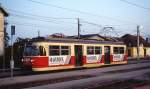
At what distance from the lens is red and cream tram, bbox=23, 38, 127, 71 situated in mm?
22047

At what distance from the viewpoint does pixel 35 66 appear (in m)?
21.7

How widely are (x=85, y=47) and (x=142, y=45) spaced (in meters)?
53.1

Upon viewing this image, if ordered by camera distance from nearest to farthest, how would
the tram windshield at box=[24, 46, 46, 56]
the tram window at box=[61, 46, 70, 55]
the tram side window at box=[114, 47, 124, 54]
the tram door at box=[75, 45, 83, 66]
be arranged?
the tram windshield at box=[24, 46, 46, 56] < the tram window at box=[61, 46, 70, 55] < the tram door at box=[75, 45, 83, 66] < the tram side window at box=[114, 47, 124, 54]

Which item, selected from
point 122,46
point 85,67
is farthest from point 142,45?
point 85,67

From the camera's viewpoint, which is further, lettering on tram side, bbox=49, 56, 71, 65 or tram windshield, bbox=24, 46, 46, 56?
lettering on tram side, bbox=49, 56, 71, 65

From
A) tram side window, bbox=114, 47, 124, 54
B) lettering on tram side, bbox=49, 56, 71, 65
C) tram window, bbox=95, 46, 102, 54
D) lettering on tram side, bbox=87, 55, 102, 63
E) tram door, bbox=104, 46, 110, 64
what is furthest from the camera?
tram side window, bbox=114, 47, 124, 54

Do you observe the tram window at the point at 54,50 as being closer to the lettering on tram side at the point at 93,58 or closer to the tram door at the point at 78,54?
the tram door at the point at 78,54

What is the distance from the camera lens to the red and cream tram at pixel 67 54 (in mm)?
22047

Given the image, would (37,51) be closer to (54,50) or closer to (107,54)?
(54,50)

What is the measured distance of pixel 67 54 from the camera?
2438 cm

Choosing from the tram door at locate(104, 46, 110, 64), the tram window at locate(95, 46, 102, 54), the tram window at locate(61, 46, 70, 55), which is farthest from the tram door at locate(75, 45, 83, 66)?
the tram door at locate(104, 46, 110, 64)

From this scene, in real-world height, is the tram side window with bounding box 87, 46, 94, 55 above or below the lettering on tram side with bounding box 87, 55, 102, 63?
above

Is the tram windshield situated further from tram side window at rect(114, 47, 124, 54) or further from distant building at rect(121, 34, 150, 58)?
distant building at rect(121, 34, 150, 58)

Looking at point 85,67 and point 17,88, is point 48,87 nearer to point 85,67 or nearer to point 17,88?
point 17,88
